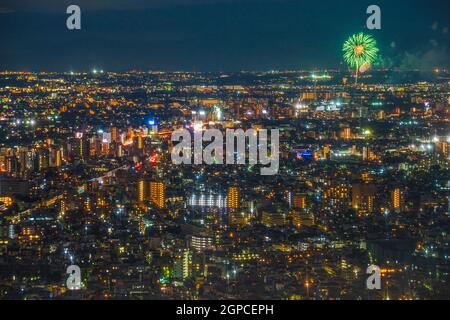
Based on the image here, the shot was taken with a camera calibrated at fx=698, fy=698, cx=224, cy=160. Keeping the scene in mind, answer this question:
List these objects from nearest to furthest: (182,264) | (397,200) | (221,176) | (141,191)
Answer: (182,264)
(397,200)
(221,176)
(141,191)

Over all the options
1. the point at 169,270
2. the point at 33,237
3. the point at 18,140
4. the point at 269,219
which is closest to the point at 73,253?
the point at 33,237

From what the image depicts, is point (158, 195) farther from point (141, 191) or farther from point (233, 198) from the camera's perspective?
point (233, 198)

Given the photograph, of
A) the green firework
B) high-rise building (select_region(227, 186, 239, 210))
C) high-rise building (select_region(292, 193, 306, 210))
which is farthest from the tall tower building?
the green firework

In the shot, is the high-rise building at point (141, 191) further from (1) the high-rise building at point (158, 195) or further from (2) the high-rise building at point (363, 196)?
(2) the high-rise building at point (363, 196)

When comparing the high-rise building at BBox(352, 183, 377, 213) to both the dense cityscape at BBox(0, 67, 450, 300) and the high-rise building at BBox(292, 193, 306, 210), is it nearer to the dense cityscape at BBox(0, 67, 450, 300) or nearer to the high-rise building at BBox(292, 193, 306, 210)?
the dense cityscape at BBox(0, 67, 450, 300)

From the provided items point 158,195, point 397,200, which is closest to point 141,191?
point 158,195
